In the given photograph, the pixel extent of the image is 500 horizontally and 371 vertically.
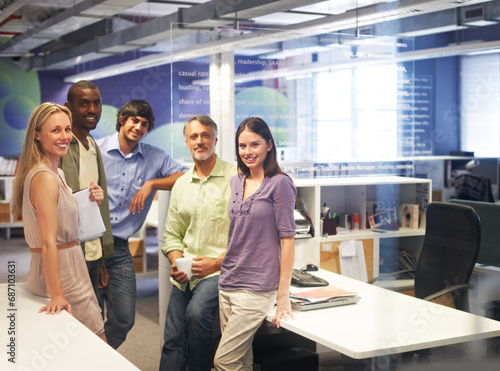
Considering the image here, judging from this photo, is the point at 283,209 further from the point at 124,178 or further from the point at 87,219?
the point at 124,178

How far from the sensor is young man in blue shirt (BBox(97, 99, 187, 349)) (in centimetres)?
287

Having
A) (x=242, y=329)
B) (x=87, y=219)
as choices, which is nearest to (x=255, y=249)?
(x=242, y=329)

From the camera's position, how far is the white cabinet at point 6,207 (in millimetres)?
2312

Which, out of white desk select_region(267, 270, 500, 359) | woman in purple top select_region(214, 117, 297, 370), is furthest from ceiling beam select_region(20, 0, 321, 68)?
white desk select_region(267, 270, 500, 359)

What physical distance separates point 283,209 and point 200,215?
0.59 m

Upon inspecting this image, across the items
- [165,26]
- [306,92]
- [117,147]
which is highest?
[165,26]

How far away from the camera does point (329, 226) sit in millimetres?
3555

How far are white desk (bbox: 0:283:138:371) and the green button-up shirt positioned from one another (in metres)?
0.92

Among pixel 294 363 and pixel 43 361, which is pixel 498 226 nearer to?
pixel 294 363

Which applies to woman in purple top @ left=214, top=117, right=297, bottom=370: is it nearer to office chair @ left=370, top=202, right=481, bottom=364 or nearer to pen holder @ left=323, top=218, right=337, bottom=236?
office chair @ left=370, top=202, right=481, bottom=364

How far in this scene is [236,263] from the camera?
2.44 meters

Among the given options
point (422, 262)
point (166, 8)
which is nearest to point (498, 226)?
point (422, 262)

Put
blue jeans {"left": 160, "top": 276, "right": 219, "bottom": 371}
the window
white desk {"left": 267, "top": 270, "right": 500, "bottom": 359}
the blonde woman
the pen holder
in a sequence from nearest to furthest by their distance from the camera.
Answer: the window < white desk {"left": 267, "top": 270, "right": 500, "bottom": 359} < the blonde woman < blue jeans {"left": 160, "top": 276, "right": 219, "bottom": 371} < the pen holder

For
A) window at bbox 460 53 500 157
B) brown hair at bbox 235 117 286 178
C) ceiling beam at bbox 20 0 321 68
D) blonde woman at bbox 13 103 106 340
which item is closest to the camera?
window at bbox 460 53 500 157
